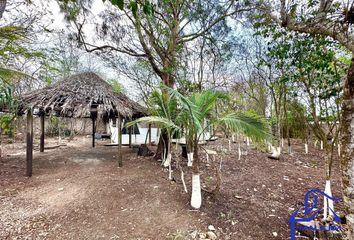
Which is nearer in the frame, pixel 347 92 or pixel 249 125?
pixel 347 92

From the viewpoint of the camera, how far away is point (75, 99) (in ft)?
21.2

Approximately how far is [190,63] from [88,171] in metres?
6.06

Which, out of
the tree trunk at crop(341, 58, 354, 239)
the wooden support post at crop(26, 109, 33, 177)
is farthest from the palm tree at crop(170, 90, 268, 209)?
the wooden support post at crop(26, 109, 33, 177)

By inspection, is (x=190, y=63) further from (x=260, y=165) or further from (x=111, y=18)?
(x=260, y=165)

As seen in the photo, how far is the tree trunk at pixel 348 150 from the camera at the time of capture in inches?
79.7

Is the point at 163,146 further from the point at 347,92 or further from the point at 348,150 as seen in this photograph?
the point at 347,92

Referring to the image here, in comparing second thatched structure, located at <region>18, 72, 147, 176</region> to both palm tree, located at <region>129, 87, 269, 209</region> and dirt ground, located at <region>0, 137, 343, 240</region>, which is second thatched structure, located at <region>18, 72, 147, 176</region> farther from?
palm tree, located at <region>129, 87, 269, 209</region>

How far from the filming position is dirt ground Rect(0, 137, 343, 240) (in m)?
3.07

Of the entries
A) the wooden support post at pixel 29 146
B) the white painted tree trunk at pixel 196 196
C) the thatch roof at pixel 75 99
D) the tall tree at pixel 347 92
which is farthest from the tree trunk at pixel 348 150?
the wooden support post at pixel 29 146

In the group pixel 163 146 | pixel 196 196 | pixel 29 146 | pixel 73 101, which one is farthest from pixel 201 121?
pixel 29 146

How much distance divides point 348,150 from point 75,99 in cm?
697

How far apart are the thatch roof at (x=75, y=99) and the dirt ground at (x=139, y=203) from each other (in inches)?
75.7

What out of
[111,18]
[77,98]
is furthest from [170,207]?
[111,18]

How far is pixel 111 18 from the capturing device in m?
6.76
